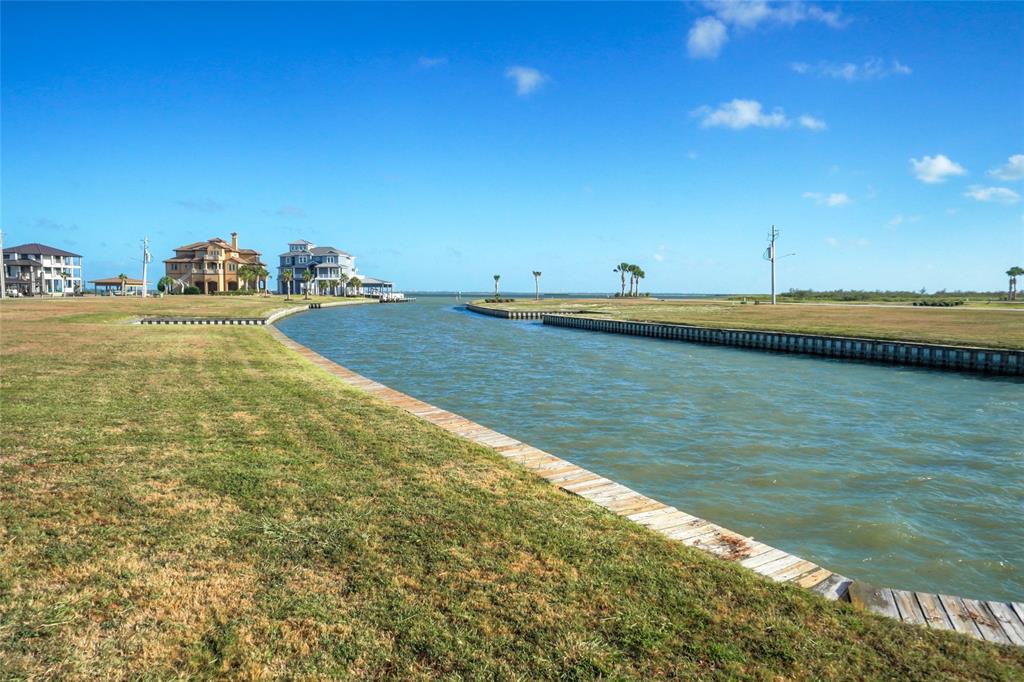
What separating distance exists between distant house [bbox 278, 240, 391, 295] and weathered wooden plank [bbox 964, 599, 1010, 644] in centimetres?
13500

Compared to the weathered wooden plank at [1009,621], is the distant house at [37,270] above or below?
above

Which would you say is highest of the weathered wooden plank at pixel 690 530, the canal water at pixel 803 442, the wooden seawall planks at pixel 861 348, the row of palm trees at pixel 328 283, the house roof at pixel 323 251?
the house roof at pixel 323 251

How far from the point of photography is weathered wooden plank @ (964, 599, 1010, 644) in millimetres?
4762

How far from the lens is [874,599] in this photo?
525cm

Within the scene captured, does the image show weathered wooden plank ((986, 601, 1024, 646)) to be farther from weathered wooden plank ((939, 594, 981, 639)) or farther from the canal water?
the canal water

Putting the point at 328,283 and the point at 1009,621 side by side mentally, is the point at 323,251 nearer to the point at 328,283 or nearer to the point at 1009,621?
the point at 328,283

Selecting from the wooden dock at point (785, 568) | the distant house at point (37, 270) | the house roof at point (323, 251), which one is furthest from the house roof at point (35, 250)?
the wooden dock at point (785, 568)

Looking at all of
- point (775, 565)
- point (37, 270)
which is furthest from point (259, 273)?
point (775, 565)

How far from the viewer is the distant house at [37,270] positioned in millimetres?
111062

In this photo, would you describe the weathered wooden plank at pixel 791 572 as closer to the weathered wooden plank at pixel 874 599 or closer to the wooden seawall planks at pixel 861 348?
the weathered wooden plank at pixel 874 599

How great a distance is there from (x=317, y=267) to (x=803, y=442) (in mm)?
132118

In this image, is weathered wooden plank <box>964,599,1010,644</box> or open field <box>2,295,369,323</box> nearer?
weathered wooden plank <box>964,599,1010,644</box>

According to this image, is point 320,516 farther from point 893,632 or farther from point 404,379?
point 404,379

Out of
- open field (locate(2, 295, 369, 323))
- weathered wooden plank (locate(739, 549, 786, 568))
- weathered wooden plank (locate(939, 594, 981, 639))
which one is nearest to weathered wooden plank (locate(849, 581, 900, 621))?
weathered wooden plank (locate(939, 594, 981, 639))
